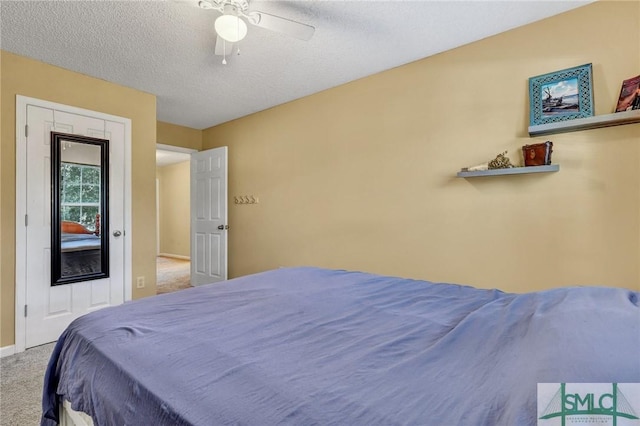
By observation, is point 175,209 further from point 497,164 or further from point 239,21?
point 497,164

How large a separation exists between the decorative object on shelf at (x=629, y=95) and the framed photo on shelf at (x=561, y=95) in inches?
5.4

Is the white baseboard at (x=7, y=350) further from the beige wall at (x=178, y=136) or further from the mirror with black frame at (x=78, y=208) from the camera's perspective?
the beige wall at (x=178, y=136)

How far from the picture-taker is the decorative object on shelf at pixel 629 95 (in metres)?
1.76

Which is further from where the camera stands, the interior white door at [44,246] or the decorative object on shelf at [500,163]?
the interior white door at [44,246]

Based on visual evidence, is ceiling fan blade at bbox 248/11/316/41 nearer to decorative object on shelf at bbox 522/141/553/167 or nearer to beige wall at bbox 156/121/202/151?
decorative object on shelf at bbox 522/141/553/167

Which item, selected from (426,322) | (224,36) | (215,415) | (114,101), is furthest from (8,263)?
(426,322)

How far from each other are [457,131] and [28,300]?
3899mm

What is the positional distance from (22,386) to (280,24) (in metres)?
2.86

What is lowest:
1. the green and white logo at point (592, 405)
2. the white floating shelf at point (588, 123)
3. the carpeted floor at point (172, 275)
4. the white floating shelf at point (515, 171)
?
the carpeted floor at point (172, 275)

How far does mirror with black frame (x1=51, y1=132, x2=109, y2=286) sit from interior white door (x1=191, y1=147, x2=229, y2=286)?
1.41 metres

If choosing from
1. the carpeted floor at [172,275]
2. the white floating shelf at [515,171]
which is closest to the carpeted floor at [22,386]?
the carpeted floor at [172,275]

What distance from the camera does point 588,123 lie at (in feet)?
6.16

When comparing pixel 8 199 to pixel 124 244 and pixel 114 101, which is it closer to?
pixel 124 244

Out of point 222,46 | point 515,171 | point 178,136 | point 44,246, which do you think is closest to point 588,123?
point 515,171
